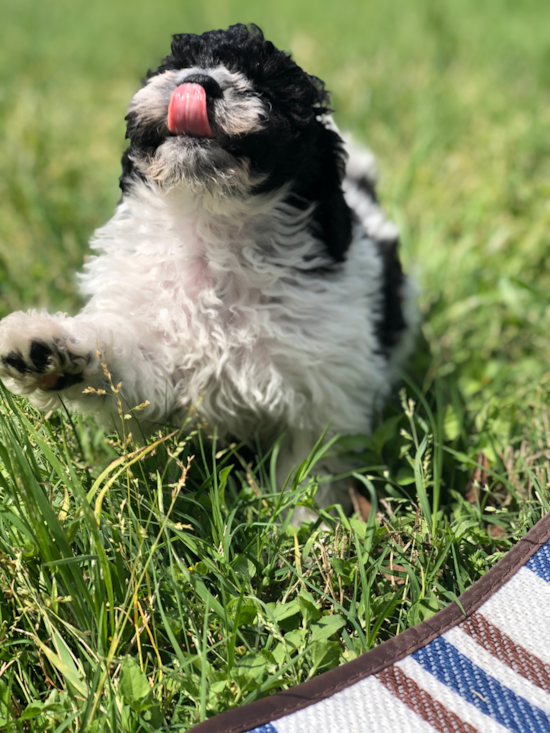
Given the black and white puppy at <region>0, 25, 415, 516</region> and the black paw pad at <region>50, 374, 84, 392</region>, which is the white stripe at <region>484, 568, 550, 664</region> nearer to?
the black and white puppy at <region>0, 25, 415, 516</region>

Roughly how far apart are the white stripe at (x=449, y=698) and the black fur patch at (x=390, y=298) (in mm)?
1388

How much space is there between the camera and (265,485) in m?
2.29

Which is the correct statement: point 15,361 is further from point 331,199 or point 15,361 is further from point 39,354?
point 331,199

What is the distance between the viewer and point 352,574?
1.73 meters

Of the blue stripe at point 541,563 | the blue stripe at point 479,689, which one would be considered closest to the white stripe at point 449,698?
the blue stripe at point 479,689

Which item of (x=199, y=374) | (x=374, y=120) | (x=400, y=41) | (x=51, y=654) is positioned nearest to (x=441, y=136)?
(x=374, y=120)

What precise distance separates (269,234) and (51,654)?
53.9 inches

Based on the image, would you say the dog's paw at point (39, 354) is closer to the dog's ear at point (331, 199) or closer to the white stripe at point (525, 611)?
the dog's ear at point (331, 199)

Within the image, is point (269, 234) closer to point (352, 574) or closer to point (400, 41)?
point (352, 574)

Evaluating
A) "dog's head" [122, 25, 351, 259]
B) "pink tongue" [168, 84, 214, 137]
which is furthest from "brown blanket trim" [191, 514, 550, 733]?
"pink tongue" [168, 84, 214, 137]

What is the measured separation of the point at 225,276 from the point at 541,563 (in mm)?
1258

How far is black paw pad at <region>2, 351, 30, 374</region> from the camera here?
1.71 metres

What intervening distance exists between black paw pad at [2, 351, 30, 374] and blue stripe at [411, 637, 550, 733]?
1216 mm

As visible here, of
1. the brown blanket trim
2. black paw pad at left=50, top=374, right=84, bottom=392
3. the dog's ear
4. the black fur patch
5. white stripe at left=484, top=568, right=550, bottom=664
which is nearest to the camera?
the brown blanket trim
